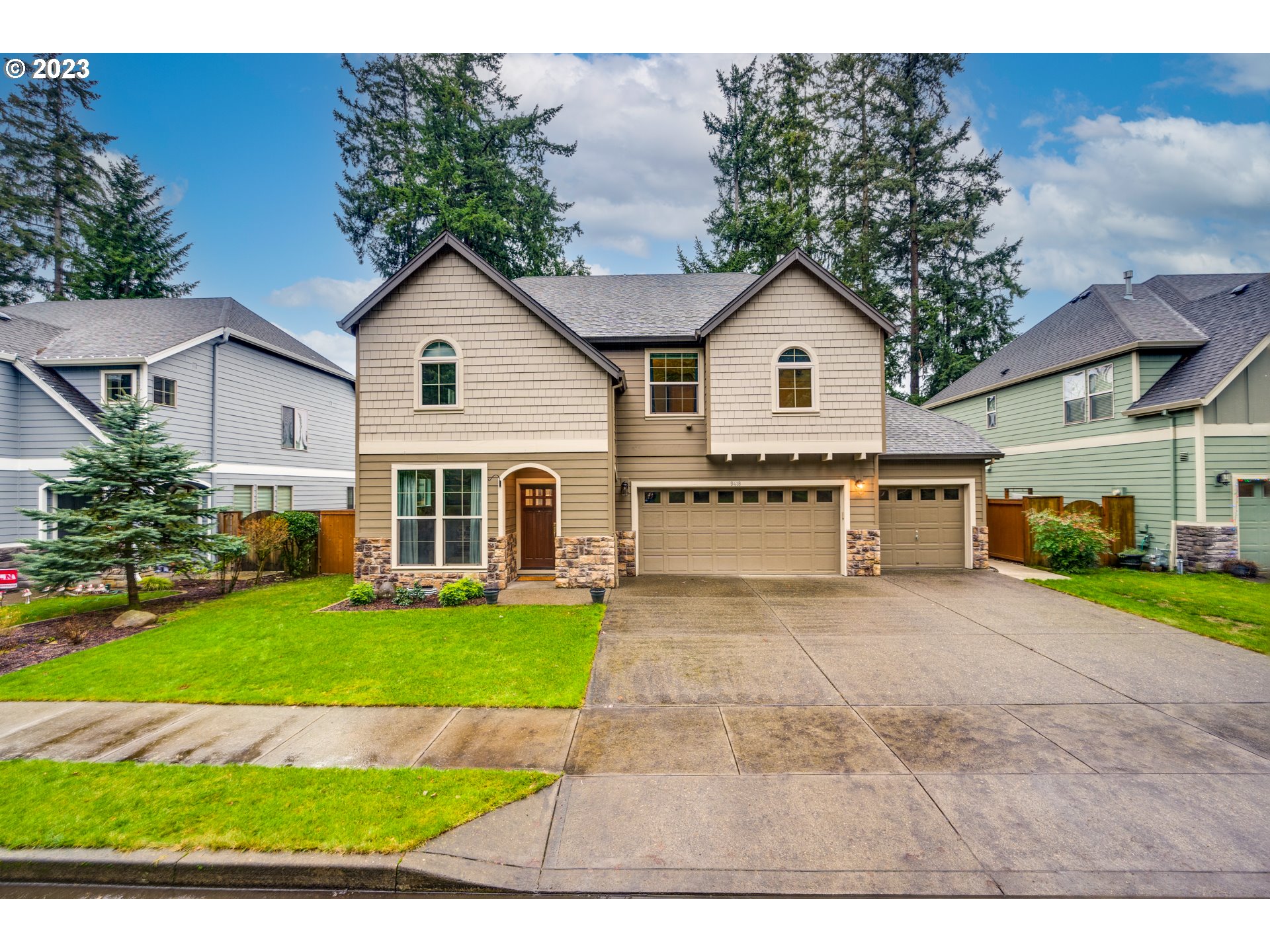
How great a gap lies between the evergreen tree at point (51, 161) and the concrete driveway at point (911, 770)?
35945 mm

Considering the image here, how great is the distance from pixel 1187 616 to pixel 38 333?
28.0 meters

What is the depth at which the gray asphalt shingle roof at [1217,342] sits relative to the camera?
12.5 meters

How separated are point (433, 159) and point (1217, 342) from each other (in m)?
28.8

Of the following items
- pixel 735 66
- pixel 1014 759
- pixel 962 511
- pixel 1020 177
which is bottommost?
pixel 1014 759

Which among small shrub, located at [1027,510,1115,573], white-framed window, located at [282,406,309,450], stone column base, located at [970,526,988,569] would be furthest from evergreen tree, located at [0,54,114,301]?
small shrub, located at [1027,510,1115,573]

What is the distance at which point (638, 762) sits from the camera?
4363 mm

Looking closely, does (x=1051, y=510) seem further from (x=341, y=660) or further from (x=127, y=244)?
(x=127, y=244)

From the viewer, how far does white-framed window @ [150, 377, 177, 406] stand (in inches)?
542

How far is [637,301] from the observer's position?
14695 millimetres

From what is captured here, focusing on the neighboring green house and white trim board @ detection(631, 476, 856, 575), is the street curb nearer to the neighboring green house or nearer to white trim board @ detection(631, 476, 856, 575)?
white trim board @ detection(631, 476, 856, 575)

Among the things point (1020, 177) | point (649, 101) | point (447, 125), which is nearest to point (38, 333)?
point (447, 125)

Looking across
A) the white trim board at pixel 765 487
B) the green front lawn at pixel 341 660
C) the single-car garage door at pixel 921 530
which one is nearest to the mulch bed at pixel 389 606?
the green front lawn at pixel 341 660

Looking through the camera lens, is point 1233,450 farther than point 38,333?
No
